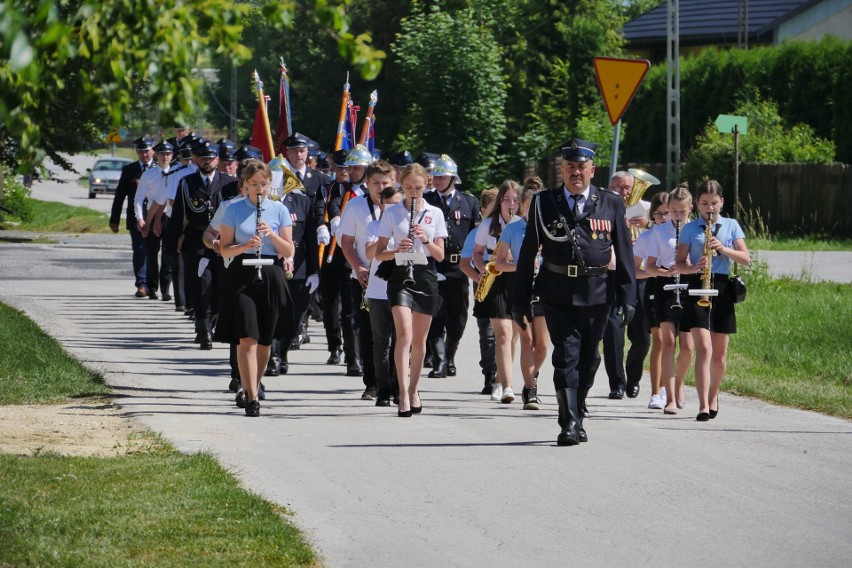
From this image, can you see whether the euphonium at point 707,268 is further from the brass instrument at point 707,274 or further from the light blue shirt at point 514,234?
the light blue shirt at point 514,234

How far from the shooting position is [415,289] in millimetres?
11266

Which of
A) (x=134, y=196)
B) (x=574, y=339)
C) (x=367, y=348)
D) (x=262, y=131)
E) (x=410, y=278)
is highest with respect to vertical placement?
(x=262, y=131)

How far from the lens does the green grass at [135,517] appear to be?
6.82m

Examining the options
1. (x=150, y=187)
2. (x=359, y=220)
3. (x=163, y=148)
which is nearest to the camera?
(x=359, y=220)

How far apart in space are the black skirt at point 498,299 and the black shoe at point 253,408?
1.90 meters

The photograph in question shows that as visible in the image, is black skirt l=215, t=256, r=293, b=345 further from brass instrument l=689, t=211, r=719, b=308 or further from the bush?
the bush

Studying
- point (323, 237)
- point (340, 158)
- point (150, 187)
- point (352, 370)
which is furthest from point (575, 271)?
point (150, 187)

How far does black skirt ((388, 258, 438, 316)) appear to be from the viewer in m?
11.2

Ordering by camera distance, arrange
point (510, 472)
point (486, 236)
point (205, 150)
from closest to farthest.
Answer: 1. point (510, 472)
2. point (486, 236)
3. point (205, 150)

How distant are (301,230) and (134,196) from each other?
774cm

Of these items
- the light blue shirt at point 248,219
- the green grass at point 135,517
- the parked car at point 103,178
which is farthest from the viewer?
the parked car at point 103,178

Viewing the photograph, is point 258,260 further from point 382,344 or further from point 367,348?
point 367,348

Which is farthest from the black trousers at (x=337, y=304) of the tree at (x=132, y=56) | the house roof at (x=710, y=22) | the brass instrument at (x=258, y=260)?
the house roof at (x=710, y=22)

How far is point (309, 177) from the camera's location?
15172 millimetres
